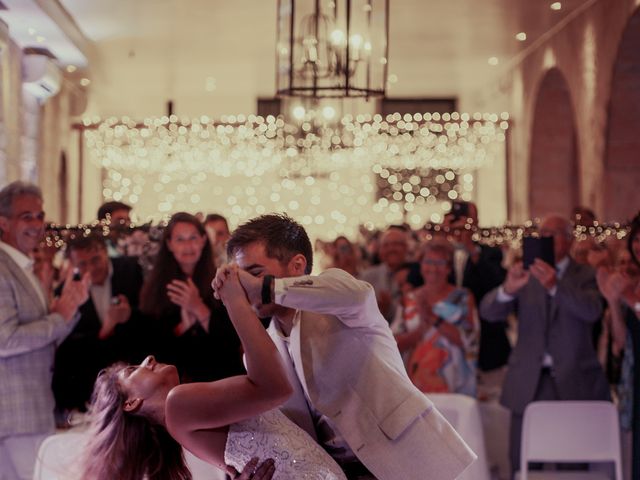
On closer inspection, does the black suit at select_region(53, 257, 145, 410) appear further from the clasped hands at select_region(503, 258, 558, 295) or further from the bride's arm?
the bride's arm

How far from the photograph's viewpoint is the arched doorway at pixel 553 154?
14258 mm

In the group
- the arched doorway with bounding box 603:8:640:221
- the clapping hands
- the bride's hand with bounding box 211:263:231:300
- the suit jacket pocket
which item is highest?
the arched doorway with bounding box 603:8:640:221

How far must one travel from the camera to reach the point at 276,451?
2652mm

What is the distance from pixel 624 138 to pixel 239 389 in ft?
28.2

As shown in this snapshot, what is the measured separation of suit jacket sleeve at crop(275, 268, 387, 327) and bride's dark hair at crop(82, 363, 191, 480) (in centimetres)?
47

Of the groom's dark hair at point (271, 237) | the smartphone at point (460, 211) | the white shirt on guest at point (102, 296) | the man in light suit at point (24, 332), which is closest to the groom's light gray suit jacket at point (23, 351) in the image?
the man in light suit at point (24, 332)

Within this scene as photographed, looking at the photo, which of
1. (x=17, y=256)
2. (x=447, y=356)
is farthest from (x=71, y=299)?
(x=447, y=356)

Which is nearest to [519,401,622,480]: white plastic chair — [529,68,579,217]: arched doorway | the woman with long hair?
the woman with long hair

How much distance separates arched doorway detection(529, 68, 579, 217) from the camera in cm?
1426

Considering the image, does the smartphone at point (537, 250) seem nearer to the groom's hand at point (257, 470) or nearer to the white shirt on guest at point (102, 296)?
the white shirt on guest at point (102, 296)

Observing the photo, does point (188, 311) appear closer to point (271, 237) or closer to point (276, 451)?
point (271, 237)

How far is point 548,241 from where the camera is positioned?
5859 millimetres

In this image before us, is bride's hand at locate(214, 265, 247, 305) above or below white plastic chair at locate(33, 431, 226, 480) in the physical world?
above

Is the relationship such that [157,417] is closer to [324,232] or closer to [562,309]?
[562,309]
